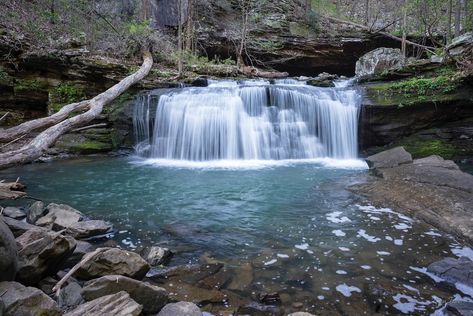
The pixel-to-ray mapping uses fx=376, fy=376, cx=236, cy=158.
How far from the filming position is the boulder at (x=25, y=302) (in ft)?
9.30

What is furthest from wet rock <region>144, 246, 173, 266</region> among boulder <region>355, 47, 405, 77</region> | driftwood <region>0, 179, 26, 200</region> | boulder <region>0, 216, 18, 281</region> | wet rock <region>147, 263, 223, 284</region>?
boulder <region>355, 47, 405, 77</region>

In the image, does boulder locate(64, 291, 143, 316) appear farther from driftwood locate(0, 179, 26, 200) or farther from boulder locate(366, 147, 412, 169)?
A: boulder locate(366, 147, 412, 169)

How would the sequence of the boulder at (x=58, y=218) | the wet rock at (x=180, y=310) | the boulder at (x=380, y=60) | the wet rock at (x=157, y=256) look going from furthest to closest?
the boulder at (x=380, y=60) → the boulder at (x=58, y=218) → the wet rock at (x=157, y=256) → the wet rock at (x=180, y=310)

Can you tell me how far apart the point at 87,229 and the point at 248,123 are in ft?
27.8

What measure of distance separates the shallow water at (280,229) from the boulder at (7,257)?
1811 millimetres

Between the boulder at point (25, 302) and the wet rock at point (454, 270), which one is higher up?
the boulder at point (25, 302)

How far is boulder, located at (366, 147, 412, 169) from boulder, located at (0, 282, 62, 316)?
8566 mm

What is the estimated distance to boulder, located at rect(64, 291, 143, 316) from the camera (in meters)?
2.98

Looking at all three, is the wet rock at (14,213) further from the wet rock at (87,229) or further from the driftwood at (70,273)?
the driftwood at (70,273)

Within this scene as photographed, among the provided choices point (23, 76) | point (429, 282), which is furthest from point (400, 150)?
point (23, 76)

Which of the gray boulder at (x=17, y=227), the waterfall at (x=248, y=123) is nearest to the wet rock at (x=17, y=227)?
the gray boulder at (x=17, y=227)

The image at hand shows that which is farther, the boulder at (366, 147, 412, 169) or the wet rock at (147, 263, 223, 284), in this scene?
the boulder at (366, 147, 412, 169)

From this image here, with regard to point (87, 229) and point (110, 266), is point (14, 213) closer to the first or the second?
point (87, 229)

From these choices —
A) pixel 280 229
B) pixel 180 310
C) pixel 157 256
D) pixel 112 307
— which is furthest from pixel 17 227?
pixel 280 229
